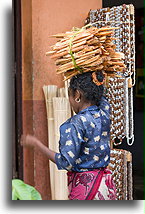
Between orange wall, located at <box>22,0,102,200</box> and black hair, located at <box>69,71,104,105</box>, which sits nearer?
black hair, located at <box>69,71,104,105</box>

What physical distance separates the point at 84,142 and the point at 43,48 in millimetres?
1122

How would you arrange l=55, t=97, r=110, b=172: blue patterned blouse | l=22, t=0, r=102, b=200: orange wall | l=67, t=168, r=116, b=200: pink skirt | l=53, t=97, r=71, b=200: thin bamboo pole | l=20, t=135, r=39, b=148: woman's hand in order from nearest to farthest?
l=55, t=97, r=110, b=172: blue patterned blouse
l=67, t=168, r=116, b=200: pink skirt
l=20, t=135, r=39, b=148: woman's hand
l=22, t=0, r=102, b=200: orange wall
l=53, t=97, r=71, b=200: thin bamboo pole

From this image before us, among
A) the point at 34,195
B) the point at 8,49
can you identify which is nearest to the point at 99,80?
the point at 8,49

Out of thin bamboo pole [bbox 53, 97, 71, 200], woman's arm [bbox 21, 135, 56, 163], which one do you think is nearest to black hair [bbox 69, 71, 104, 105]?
woman's arm [bbox 21, 135, 56, 163]

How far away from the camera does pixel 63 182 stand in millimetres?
4789

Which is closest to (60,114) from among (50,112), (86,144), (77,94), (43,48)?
(50,112)

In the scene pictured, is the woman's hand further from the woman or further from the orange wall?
the orange wall

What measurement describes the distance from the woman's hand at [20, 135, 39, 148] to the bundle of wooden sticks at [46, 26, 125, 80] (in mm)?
560

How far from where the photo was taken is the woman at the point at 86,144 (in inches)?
152

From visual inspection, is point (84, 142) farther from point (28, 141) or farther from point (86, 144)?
point (28, 141)

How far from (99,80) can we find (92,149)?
0.50m

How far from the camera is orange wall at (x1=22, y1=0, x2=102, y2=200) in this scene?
461cm

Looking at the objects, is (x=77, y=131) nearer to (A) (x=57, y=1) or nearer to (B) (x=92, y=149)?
(B) (x=92, y=149)

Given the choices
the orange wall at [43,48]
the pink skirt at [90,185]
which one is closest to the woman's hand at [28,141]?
the orange wall at [43,48]
